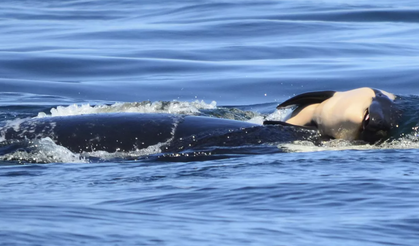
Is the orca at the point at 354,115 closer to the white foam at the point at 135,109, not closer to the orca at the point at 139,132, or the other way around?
the orca at the point at 139,132

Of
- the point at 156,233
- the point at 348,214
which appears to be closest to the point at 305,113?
the point at 348,214

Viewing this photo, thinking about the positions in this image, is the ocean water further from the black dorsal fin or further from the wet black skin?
the black dorsal fin

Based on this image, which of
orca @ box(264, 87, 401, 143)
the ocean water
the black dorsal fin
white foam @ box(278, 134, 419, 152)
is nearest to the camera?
the ocean water

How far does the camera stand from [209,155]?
739cm

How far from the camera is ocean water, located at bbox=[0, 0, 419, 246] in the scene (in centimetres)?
488

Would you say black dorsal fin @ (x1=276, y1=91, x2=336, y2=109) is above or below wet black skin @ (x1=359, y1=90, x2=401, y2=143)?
above

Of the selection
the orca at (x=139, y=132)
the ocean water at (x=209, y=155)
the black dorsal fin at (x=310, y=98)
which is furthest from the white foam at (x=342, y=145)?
the black dorsal fin at (x=310, y=98)

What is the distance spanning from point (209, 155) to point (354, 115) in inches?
51.8

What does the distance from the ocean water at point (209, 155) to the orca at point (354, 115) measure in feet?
0.43

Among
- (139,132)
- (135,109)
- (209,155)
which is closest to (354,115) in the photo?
(209,155)

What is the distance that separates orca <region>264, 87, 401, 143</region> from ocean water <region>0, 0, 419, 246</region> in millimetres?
133

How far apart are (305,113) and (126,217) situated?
3.41 meters

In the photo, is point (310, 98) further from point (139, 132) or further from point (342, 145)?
point (139, 132)

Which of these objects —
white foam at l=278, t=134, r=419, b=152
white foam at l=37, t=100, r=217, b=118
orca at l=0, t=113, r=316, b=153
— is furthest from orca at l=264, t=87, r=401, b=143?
white foam at l=37, t=100, r=217, b=118
